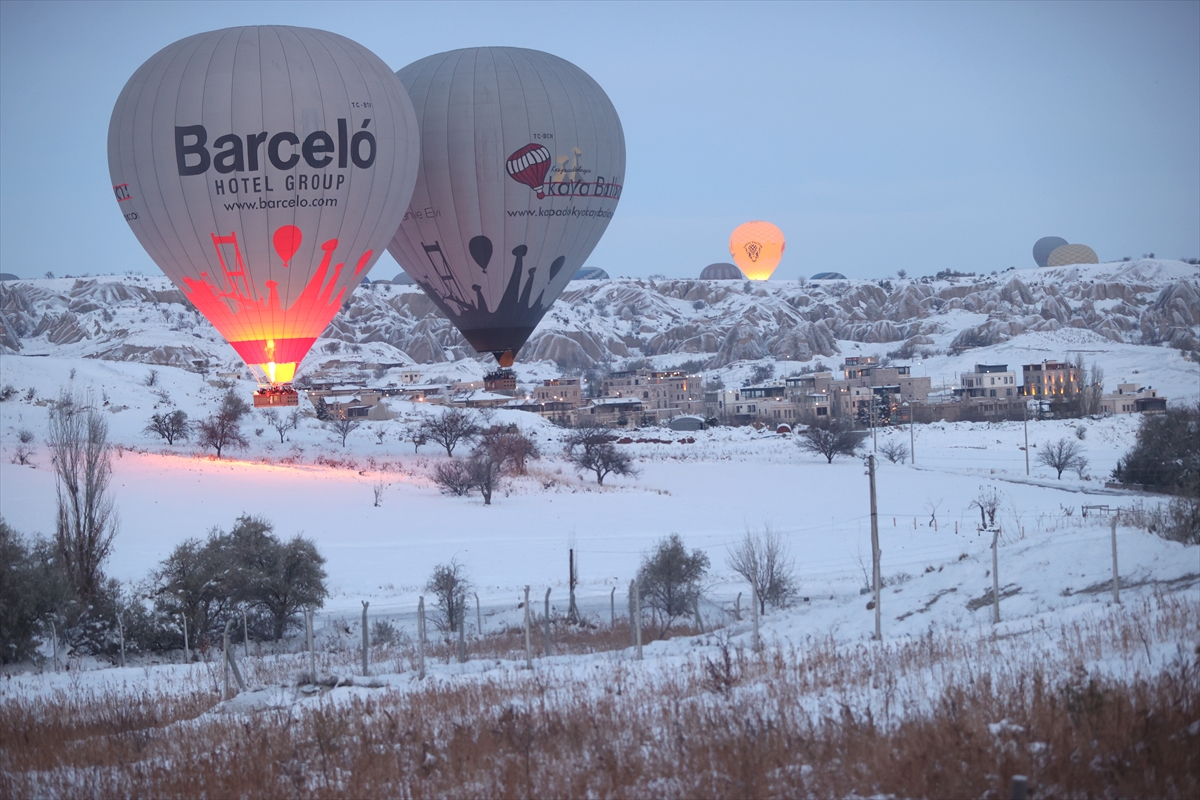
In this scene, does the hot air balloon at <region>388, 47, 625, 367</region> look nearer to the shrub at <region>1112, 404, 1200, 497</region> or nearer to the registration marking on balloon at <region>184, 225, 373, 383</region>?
the registration marking on balloon at <region>184, 225, 373, 383</region>

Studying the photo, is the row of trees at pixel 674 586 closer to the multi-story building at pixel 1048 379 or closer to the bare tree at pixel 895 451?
the bare tree at pixel 895 451

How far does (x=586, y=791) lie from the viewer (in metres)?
6.13

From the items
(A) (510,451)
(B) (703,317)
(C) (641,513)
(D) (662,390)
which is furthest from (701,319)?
(C) (641,513)

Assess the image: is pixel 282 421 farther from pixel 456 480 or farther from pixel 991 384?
pixel 991 384

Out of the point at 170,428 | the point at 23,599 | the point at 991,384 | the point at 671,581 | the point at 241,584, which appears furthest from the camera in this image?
the point at 991,384

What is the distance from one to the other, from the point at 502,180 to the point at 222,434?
3059 cm

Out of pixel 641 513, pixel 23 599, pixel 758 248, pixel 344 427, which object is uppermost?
pixel 758 248

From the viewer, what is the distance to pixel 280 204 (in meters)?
19.3

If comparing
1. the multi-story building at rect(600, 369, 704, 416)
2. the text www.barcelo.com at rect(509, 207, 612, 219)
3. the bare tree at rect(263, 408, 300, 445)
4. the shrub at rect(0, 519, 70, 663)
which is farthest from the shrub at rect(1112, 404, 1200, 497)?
the multi-story building at rect(600, 369, 704, 416)

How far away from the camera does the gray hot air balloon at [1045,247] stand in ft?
559

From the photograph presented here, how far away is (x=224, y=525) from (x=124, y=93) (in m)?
15.6

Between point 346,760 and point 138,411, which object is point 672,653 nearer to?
point 346,760

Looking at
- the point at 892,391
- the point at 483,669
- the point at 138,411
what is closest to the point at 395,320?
the point at 892,391

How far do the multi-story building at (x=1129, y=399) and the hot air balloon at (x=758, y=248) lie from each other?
6923 centimetres
